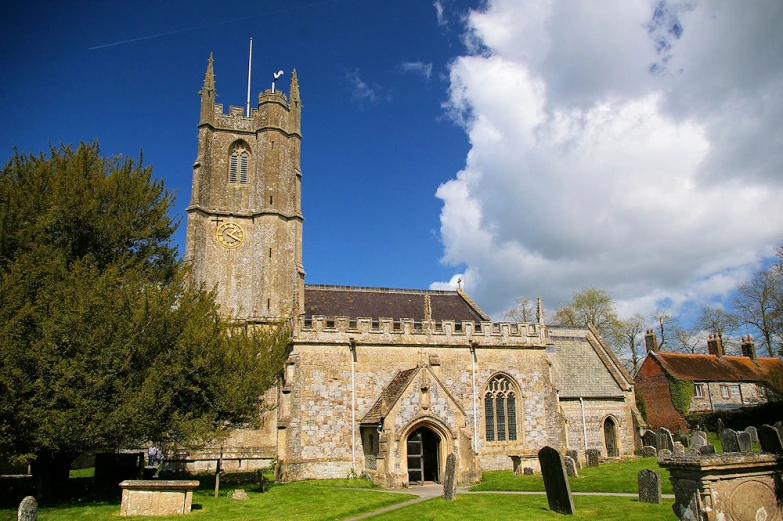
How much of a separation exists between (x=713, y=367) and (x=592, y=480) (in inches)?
1130

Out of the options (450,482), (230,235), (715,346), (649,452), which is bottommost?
(649,452)

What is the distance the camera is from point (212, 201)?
34.0 metres

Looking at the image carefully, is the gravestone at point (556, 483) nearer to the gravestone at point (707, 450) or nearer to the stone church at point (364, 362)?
the gravestone at point (707, 450)

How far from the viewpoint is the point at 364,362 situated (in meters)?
26.2

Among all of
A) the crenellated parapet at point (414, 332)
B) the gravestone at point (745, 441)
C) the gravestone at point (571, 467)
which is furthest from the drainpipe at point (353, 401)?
the gravestone at point (745, 441)

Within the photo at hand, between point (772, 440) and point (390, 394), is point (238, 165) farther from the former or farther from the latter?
point (772, 440)

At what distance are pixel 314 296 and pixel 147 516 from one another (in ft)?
59.2

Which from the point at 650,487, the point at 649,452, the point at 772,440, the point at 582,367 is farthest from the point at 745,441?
the point at 772,440

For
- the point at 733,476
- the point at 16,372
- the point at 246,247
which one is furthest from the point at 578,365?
the point at 16,372

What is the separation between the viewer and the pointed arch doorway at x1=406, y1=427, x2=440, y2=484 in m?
23.8

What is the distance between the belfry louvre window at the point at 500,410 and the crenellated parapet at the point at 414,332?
203cm

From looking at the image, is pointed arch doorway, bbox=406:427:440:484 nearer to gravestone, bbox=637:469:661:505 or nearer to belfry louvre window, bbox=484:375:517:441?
belfry louvre window, bbox=484:375:517:441

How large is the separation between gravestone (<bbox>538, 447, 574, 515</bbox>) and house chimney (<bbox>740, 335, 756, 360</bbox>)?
138 ft

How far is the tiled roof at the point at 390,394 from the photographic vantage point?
23.5 m
